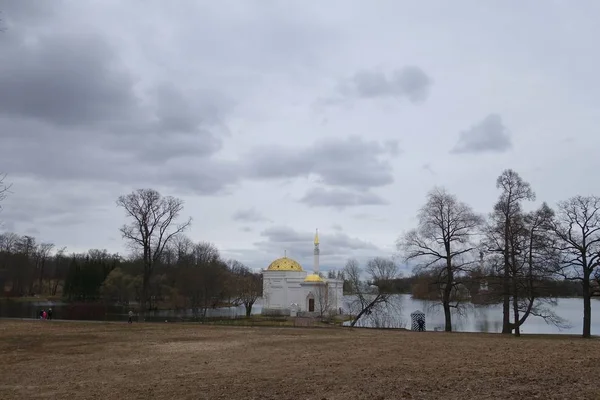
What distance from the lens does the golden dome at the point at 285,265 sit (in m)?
86.8

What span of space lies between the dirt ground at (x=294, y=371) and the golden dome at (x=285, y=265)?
208ft

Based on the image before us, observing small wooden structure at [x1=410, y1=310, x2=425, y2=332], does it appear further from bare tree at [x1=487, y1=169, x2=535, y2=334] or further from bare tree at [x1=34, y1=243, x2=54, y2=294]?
bare tree at [x1=34, y1=243, x2=54, y2=294]

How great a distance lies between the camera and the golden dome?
8681 cm

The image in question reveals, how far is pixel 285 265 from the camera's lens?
8775 centimetres

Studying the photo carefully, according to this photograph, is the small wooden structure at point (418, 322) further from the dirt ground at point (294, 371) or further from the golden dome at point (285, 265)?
the golden dome at point (285, 265)

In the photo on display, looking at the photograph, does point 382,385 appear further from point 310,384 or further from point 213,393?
point 213,393

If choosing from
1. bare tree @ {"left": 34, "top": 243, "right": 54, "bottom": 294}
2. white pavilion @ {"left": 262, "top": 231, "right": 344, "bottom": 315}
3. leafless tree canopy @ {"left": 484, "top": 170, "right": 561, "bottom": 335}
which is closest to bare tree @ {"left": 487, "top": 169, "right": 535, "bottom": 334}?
leafless tree canopy @ {"left": 484, "top": 170, "right": 561, "bottom": 335}

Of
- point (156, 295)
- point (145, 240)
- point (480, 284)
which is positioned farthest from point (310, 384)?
point (156, 295)

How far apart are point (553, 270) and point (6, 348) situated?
3022 centimetres

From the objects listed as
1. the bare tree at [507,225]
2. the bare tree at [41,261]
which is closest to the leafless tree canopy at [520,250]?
the bare tree at [507,225]

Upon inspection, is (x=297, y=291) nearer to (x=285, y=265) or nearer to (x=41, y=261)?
(x=285, y=265)

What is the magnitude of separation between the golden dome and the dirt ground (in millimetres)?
63506

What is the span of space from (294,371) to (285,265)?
74019mm

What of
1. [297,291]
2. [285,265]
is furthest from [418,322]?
[285,265]
